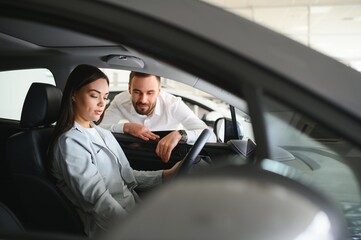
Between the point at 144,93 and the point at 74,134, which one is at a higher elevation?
the point at 144,93

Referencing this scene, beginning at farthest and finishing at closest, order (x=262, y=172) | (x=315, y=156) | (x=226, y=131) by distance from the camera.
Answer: (x=226, y=131), (x=315, y=156), (x=262, y=172)

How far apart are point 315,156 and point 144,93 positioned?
1.84 m

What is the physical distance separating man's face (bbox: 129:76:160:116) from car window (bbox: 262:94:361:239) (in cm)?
172

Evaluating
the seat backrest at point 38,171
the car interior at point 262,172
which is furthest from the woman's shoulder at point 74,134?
the car interior at point 262,172

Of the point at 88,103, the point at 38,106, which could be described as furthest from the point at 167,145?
the point at 38,106

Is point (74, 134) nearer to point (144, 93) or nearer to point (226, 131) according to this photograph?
point (144, 93)

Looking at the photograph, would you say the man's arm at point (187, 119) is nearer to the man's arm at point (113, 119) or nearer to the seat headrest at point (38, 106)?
the man's arm at point (113, 119)

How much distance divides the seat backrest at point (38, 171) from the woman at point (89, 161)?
46mm

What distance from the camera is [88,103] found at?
1.95 meters

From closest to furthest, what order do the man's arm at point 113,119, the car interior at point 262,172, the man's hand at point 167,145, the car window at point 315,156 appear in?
the car interior at point 262,172
the car window at point 315,156
the man's hand at point 167,145
the man's arm at point 113,119

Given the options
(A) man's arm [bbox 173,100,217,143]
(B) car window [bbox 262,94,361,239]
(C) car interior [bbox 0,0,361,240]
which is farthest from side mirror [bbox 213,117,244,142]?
(B) car window [bbox 262,94,361,239]

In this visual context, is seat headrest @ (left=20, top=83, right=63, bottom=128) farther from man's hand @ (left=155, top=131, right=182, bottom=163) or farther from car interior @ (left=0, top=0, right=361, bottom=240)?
man's hand @ (left=155, top=131, right=182, bottom=163)

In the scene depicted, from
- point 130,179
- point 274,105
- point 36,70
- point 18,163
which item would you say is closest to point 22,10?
point 274,105

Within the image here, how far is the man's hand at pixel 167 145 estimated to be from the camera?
234 centimetres
